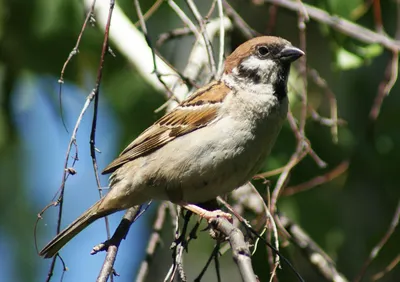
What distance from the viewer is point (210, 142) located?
3467 mm

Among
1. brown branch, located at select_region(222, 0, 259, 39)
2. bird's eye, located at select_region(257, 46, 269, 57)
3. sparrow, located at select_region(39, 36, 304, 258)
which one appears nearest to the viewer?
sparrow, located at select_region(39, 36, 304, 258)

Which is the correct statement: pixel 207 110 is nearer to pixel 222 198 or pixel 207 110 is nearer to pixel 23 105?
pixel 222 198

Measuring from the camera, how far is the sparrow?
3426 mm

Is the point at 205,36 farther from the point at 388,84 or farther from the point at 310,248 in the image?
the point at 310,248

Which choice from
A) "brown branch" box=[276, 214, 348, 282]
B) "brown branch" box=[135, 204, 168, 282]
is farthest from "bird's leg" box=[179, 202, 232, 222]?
"brown branch" box=[276, 214, 348, 282]

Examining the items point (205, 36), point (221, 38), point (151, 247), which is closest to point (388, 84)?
point (221, 38)

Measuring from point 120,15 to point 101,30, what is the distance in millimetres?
157

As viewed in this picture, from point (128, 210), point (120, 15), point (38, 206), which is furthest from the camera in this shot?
point (38, 206)

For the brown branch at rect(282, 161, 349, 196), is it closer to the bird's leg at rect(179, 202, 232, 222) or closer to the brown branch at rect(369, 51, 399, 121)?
the brown branch at rect(369, 51, 399, 121)

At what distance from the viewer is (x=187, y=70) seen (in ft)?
12.8

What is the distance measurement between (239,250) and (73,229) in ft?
4.34

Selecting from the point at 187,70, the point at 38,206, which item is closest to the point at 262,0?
the point at 187,70

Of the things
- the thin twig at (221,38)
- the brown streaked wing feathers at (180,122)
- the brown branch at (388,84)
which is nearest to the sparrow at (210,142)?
the brown streaked wing feathers at (180,122)

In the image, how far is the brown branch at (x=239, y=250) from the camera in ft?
7.26
